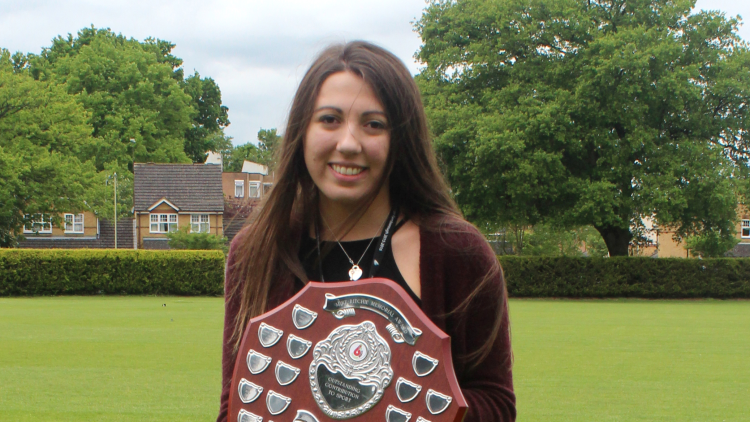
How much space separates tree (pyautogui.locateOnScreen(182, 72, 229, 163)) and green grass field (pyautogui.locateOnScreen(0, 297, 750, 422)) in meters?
51.3

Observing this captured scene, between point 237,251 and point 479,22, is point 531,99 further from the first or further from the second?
point 237,251

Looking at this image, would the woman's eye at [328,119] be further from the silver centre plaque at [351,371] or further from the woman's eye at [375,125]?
A: the silver centre plaque at [351,371]

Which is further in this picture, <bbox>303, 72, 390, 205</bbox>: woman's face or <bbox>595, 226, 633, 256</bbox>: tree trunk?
<bbox>595, 226, 633, 256</bbox>: tree trunk

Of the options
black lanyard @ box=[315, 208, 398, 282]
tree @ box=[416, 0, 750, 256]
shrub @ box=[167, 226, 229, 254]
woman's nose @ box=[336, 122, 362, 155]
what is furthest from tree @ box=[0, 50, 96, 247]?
woman's nose @ box=[336, 122, 362, 155]

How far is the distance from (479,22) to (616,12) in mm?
6099

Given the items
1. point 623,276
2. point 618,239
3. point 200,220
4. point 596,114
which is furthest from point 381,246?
point 200,220

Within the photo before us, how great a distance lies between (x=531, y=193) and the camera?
112 ft

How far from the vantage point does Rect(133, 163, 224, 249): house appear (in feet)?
192

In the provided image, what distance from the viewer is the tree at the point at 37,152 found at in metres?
45.4

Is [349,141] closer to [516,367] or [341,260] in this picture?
[341,260]

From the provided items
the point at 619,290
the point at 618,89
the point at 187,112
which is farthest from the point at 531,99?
the point at 187,112

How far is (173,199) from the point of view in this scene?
2311 inches

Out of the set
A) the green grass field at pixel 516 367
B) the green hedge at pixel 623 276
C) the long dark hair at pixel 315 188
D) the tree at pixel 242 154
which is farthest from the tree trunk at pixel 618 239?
the tree at pixel 242 154

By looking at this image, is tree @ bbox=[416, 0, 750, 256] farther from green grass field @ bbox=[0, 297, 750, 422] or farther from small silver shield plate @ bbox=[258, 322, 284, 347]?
small silver shield plate @ bbox=[258, 322, 284, 347]
